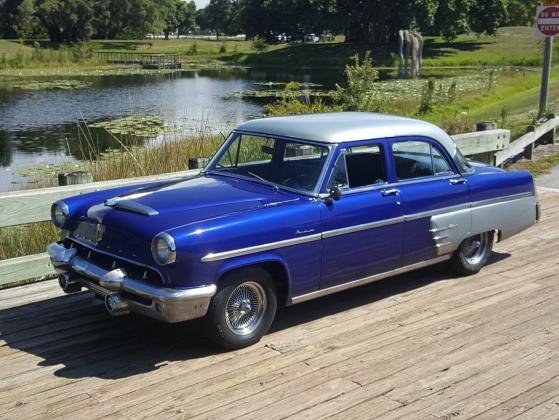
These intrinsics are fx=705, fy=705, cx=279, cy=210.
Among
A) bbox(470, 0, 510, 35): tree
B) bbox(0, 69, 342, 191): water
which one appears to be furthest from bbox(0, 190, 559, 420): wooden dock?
bbox(470, 0, 510, 35): tree

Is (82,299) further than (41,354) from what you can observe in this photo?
Yes

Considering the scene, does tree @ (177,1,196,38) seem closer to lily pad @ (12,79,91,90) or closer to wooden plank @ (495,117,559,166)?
lily pad @ (12,79,91,90)

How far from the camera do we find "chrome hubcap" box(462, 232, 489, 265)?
21.8 feet

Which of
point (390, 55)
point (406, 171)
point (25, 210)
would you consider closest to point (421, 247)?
point (406, 171)

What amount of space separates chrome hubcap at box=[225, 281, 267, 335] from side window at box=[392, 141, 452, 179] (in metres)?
1.75

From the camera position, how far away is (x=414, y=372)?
4.59 metres

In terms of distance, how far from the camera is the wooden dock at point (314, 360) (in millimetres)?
4109

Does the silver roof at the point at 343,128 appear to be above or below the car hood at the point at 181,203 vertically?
above

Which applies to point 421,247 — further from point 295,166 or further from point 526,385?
point 526,385

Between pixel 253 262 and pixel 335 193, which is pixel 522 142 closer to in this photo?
pixel 335 193

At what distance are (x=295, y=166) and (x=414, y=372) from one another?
1.87 m

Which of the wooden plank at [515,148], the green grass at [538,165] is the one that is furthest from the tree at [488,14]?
the wooden plank at [515,148]

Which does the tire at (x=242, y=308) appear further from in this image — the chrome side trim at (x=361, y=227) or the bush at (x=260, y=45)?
the bush at (x=260, y=45)

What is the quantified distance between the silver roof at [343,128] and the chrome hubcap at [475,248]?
0.88 m
